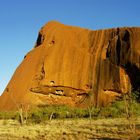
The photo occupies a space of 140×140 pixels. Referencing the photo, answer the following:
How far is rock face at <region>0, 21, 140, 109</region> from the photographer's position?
84.2 metres

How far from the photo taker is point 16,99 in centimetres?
8656

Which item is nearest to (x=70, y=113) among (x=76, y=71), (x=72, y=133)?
(x=76, y=71)

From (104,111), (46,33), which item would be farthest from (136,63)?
(46,33)

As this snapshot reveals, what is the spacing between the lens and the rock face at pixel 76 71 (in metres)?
84.2

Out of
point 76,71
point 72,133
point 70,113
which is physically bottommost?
point 72,133

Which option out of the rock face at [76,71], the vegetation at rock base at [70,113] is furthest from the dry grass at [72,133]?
the rock face at [76,71]

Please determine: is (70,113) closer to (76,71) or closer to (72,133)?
(76,71)

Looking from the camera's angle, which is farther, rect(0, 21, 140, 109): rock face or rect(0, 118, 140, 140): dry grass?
rect(0, 21, 140, 109): rock face

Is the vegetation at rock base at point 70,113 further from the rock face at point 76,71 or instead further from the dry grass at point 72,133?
the dry grass at point 72,133

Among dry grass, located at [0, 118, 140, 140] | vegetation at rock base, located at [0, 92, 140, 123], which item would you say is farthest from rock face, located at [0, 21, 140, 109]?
dry grass, located at [0, 118, 140, 140]

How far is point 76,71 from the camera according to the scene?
295 ft

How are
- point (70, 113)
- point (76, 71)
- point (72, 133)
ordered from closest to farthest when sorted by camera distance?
point (72, 133) < point (70, 113) < point (76, 71)

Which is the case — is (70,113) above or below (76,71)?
below

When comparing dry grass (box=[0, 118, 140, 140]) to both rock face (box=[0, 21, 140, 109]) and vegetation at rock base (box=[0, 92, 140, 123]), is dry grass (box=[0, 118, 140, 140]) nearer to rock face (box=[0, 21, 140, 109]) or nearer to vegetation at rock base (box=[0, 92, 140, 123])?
vegetation at rock base (box=[0, 92, 140, 123])
